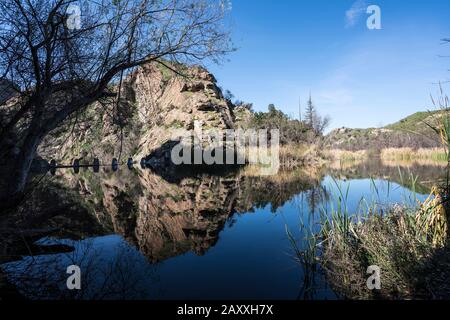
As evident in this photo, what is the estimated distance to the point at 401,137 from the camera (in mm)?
A: 47188

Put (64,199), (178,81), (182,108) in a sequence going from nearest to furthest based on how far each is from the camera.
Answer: (178,81) < (64,199) < (182,108)

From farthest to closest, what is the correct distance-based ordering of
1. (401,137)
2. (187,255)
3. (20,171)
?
1. (401,137)
2. (20,171)
3. (187,255)

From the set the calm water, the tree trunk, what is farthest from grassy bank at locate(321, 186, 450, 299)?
the tree trunk

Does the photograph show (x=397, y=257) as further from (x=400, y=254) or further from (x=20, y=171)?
(x=20, y=171)

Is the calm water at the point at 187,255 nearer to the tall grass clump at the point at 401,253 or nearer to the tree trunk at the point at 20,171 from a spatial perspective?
the tall grass clump at the point at 401,253

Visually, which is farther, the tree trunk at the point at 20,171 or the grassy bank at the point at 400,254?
the tree trunk at the point at 20,171

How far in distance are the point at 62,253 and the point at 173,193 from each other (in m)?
7.27

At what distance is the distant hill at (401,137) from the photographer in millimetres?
4555

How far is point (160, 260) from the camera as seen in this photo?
190 inches

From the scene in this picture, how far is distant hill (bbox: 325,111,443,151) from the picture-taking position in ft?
14.9

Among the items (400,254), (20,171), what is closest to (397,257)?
(400,254)

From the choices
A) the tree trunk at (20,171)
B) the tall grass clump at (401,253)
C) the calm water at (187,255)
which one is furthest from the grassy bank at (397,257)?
the tree trunk at (20,171)
